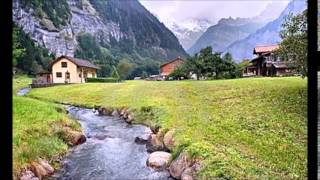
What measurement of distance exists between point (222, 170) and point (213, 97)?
2.29 ft

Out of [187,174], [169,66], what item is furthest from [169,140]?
[169,66]

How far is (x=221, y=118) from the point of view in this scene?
338 centimetres

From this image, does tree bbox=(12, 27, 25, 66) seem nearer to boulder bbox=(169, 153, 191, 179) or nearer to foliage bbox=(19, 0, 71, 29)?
foliage bbox=(19, 0, 71, 29)

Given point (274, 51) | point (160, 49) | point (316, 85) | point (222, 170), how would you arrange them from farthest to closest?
1. point (160, 49)
2. point (274, 51)
3. point (222, 170)
4. point (316, 85)

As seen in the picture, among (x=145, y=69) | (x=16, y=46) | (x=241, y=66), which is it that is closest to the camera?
(x=16, y=46)

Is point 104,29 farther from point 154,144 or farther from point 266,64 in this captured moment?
point 266,64

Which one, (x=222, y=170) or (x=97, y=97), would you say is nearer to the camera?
(x=222, y=170)

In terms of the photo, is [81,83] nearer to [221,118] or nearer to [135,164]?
[135,164]

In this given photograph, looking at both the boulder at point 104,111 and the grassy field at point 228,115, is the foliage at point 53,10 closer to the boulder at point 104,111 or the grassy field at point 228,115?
the grassy field at point 228,115

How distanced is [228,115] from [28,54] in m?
1.86

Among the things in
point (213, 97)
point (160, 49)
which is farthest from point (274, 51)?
point (160, 49)

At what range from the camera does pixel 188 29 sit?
11.7 ft

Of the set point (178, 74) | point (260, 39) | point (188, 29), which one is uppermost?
point (188, 29)

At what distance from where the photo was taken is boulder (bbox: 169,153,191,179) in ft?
10.8
